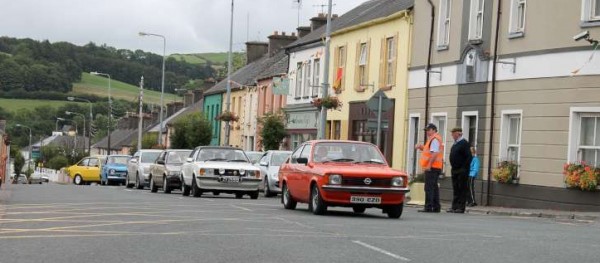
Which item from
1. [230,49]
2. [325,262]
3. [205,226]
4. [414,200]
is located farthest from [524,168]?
[230,49]

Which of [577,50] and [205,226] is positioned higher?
[577,50]

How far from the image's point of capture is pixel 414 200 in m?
30.4

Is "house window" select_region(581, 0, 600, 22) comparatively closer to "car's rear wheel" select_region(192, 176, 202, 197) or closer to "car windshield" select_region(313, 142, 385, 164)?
"car windshield" select_region(313, 142, 385, 164)

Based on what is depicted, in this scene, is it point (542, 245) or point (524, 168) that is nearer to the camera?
point (542, 245)

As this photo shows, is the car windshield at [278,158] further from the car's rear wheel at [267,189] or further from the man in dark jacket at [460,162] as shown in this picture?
the man in dark jacket at [460,162]

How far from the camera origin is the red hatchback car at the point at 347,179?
2000 cm

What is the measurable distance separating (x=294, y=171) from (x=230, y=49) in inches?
1480

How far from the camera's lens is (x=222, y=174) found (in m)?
30.0

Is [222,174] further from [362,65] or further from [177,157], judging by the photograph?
[362,65]

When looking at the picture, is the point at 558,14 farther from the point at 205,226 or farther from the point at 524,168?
the point at 205,226

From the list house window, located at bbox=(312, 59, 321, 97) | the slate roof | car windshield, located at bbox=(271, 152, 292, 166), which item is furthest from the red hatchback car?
house window, located at bbox=(312, 59, 321, 97)

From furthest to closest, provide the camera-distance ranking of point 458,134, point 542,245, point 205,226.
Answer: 1. point 458,134
2. point 205,226
3. point 542,245

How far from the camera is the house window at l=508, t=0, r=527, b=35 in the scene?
30.7 meters

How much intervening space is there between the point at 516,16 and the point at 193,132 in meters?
38.6
